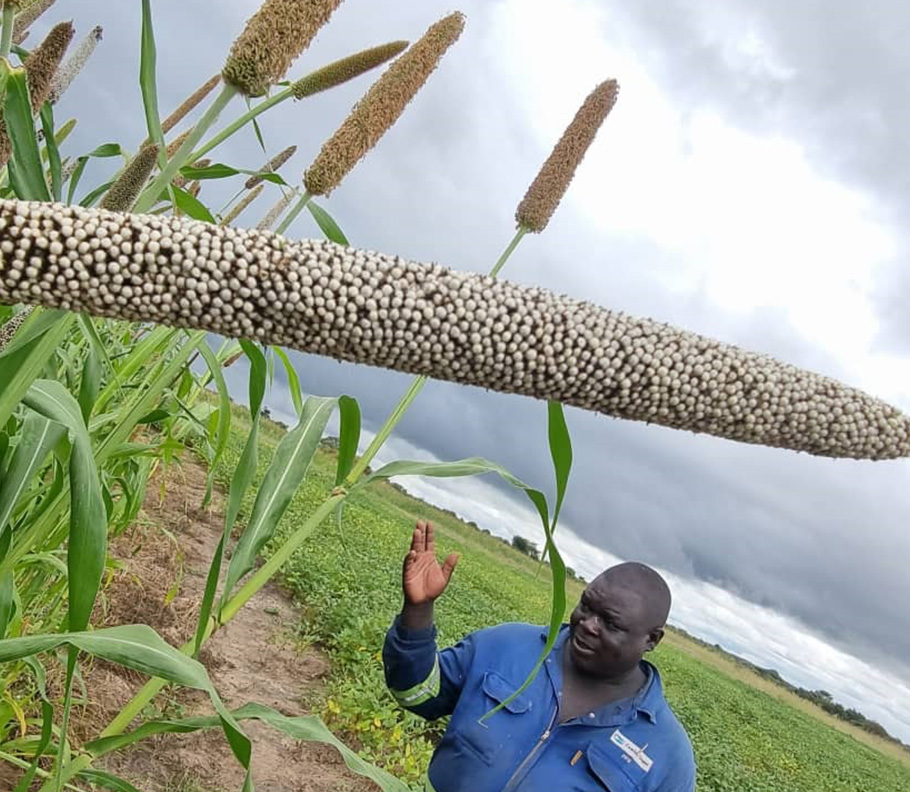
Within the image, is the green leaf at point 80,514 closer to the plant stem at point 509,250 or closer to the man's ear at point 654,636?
the plant stem at point 509,250

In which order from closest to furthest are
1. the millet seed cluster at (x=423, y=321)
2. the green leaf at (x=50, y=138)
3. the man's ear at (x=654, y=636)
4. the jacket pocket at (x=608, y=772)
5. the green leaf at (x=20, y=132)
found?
the millet seed cluster at (x=423, y=321)
the green leaf at (x=20, y=132)
the green leaf at (x=50, y=138)
the jacket pocket at (x=608, y=772)
the man's ear at (x=654, y=636)

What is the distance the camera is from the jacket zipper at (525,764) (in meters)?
3.69

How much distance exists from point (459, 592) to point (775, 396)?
59.5 feet

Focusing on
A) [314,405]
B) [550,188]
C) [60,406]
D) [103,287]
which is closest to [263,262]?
[103,287]

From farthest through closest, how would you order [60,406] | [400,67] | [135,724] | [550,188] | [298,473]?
[135,724] < [550,188] < [298,473] < [400,67] < [60,406]

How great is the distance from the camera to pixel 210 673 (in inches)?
271

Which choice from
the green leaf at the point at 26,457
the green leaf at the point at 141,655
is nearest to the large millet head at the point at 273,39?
the green leaf at the point at 26,457

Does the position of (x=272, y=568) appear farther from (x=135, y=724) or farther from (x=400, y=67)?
(x=135, y=724)

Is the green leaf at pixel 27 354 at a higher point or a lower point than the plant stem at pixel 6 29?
lower

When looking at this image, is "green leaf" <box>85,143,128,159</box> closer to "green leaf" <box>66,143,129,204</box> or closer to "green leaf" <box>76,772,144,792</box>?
"green leaf" <box>66,143,129,204</box>

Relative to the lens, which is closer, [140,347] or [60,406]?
[60,406]

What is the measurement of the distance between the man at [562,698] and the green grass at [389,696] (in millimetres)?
587

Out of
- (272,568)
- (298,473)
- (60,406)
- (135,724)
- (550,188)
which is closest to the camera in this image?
(60,406)

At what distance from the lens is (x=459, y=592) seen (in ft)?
61.2
